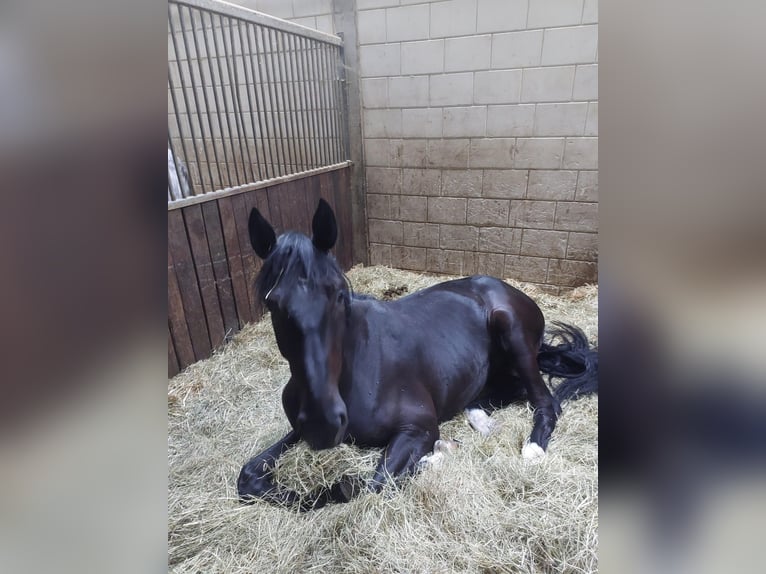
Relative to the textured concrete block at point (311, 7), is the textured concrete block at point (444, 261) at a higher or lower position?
lower

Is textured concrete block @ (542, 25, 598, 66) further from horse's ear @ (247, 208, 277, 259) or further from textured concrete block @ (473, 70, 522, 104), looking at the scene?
horse's ear @ (247, 208, 277, 259)

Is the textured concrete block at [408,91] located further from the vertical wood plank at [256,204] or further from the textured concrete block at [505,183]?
the vertical wood plank at [256,204]

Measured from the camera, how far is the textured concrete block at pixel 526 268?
3.67 m

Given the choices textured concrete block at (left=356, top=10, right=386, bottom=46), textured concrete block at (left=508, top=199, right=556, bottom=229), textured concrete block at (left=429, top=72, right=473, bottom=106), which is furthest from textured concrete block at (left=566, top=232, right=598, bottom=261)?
textured concrete block at (left=356, top=10, right=386, bottom=46)

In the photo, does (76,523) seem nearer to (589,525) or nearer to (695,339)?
(695,339)

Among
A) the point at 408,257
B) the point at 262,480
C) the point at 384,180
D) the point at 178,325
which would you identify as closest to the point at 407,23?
the point at 384,180

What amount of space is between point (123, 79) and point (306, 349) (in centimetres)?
97

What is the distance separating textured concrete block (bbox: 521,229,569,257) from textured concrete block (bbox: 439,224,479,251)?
0.43m

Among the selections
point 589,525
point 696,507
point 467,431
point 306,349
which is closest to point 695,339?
point 696,507

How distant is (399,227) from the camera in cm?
407

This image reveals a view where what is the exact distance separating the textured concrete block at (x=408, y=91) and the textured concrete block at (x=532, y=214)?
1.19 meters

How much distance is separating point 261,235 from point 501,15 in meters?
2.91

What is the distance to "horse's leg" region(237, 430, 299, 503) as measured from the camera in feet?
4.79

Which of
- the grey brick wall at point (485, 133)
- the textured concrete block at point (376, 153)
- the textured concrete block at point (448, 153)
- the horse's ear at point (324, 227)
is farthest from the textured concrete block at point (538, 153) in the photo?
the horse's ear at point (324, 227)
